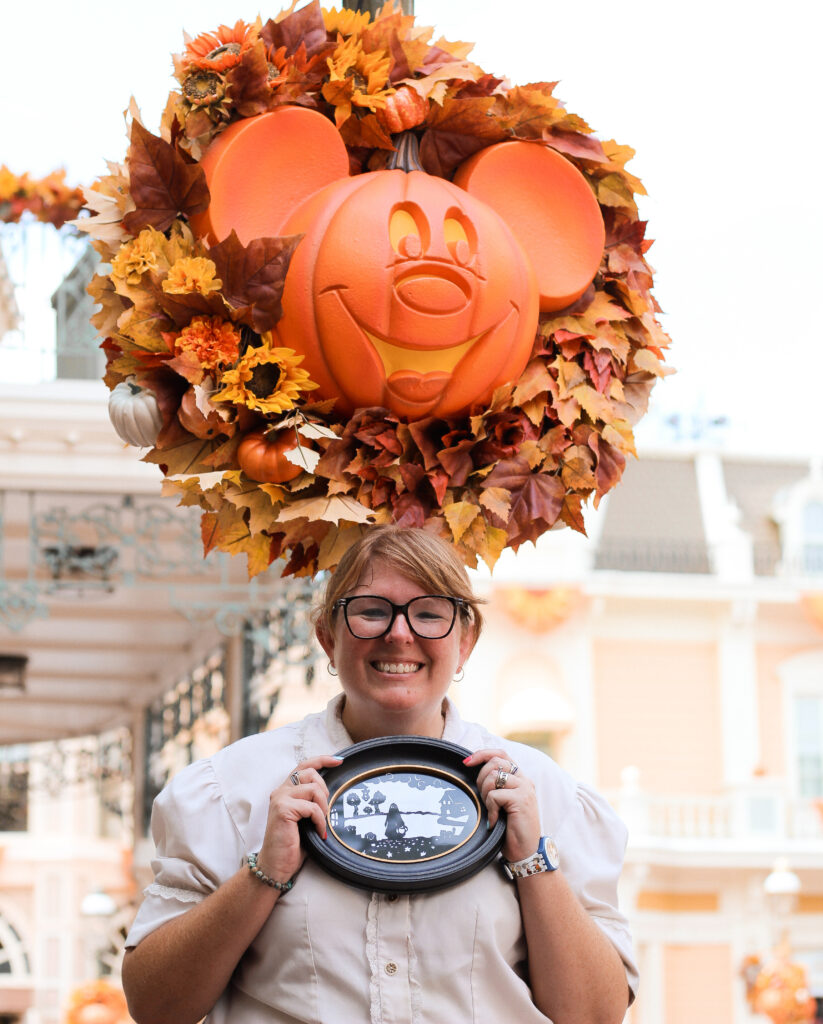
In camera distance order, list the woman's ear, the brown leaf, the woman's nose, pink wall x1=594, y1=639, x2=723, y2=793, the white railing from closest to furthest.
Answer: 1. the woman's nose
2. the woman's ear
3. the brown leaf
4. the white railing
5. pink wall x1=594, y1=639, x2=723, y2=793

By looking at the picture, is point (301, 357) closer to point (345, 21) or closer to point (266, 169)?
point (266, 169)

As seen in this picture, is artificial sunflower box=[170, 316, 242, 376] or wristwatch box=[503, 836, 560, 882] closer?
wristwatch box=[503, 836, 560, 882]

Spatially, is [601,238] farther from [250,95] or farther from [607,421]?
[250,95]

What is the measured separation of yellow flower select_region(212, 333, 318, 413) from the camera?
1804mm

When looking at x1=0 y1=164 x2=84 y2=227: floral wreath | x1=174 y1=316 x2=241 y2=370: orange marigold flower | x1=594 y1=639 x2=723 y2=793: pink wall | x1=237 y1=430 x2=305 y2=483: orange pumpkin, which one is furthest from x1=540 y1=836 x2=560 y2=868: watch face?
x1=594 y1=639 x2=723 y2=793: pink wall

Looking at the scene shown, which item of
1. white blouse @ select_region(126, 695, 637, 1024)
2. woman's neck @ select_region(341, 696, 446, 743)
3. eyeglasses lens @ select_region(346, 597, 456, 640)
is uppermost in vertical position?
eyeglasses lens @ select_region(346, 597, 456, 640)

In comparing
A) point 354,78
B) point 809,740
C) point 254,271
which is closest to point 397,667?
point 254,271

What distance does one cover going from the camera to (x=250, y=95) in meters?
1.91

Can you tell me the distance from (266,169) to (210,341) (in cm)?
26

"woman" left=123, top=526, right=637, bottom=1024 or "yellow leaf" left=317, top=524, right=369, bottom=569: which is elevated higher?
"yellow leaf" left=317, top=524, right=369, bottom=569

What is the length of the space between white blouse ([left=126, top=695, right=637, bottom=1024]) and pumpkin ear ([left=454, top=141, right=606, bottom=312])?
0.71 meters

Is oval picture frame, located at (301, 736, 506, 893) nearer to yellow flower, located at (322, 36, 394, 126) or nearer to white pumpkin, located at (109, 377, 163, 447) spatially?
white pumpkin, located at (109, 377, 163, 447)

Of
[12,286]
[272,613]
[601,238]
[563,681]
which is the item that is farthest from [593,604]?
[601,238]

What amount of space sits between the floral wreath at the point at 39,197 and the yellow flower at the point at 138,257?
4135 mm
